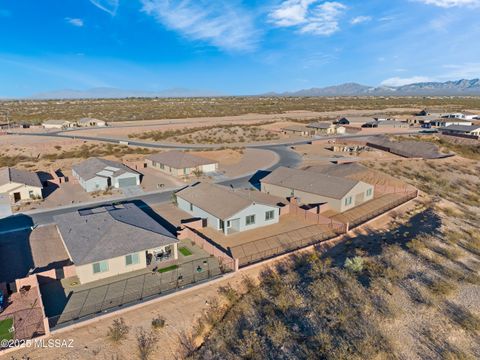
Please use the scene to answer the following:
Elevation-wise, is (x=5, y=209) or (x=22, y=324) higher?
(x=5, y=209)

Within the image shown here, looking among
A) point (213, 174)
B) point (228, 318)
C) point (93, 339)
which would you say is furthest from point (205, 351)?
point (213, 174)

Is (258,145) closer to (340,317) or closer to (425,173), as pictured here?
(425,173)

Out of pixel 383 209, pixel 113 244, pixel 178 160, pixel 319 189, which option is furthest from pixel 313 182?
pixel 178 160

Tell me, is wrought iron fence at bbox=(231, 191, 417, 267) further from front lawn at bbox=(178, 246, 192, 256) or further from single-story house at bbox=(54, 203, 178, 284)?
single-story house at bbox=(54, 203, 178, 284)

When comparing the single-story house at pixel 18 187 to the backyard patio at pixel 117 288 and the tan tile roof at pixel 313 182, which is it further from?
the tan tile roof at pixel 313 182

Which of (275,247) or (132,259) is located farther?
(275,247)

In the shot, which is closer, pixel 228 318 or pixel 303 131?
pixel 228 318

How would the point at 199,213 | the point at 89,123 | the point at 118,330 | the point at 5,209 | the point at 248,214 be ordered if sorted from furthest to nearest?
the point at 89,123
the point at 5,209
the point at 199,213
the point at 248,214
the point at 118,330

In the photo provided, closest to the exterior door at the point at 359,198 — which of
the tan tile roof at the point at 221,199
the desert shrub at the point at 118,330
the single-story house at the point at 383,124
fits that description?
the tan tile roof at the point at 221,199

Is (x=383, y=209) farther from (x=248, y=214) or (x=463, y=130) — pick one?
(x=463, y=130)
